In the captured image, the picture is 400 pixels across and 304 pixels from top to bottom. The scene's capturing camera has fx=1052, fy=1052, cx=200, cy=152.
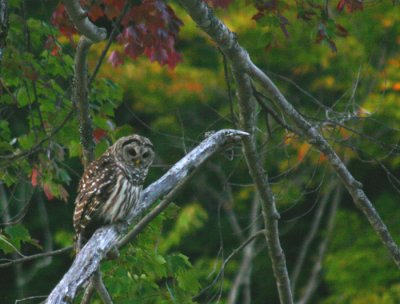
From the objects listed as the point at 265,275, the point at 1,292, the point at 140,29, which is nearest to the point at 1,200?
the point at 1,292

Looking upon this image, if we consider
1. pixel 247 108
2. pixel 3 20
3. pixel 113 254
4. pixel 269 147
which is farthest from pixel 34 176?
pixel 269 147

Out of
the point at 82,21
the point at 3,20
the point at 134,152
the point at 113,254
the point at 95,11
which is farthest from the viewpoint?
the point at 95,11

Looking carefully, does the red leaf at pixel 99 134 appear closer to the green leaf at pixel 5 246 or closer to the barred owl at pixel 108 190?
the barred owl at pixel 108 190

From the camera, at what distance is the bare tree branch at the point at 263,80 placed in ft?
17.4

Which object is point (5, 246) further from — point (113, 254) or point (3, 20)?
point (3, 20)

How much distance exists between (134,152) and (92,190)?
14.6 inches

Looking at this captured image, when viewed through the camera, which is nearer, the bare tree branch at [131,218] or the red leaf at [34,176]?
the bare tree branch at [131,218]

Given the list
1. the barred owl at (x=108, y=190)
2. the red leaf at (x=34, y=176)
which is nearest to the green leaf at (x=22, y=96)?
the red leaf at (x=34, y=176)

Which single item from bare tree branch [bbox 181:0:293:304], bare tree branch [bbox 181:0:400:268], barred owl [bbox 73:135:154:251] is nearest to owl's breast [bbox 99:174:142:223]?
barred owl [bbox 73:135:154:251]

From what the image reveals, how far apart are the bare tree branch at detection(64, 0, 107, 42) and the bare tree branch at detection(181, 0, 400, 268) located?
46cm

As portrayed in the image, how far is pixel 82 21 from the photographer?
196 inches

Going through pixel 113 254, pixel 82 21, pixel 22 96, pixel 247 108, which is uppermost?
pixel 22 96

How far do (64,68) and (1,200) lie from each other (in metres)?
5.21

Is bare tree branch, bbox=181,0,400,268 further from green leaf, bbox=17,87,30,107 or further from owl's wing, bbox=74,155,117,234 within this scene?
green leaf, bbox=17,87,30,107
